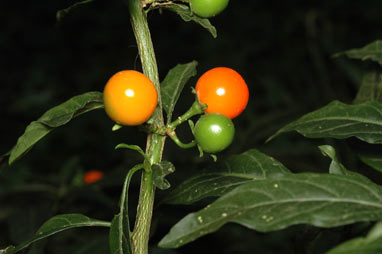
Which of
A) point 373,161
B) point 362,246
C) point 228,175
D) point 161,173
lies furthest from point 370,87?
point 362,246

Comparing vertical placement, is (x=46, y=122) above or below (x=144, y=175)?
above

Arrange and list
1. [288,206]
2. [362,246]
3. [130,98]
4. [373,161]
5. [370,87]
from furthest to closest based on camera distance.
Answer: [370,87] → [373,161] → [130,98] → [288,206] → [362,246]

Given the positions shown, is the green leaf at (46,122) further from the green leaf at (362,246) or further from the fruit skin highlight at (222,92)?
the green leaf at (362,246)

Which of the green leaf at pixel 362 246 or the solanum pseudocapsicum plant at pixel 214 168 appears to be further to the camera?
the solanum pseudocapsicum plant at pixel 214 168

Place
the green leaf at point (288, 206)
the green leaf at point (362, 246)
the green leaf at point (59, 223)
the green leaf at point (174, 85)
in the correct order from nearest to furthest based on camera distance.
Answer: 1. the green leaf at point (362, 246)
2. the green leaf at point (288, 206)
3. the green leaf at point (59, 223)
4. the green leaf at point (174, 85)

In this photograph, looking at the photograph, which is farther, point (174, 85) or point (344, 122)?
point (174, 85)

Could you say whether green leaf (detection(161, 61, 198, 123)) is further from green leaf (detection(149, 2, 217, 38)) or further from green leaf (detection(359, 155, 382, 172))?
green leaf (detection(359, 155, 382, 172))

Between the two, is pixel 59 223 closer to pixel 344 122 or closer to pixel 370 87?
pixel 344 122

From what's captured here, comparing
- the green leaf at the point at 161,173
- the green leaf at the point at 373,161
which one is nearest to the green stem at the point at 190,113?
the green leaf at the point at 161,173
